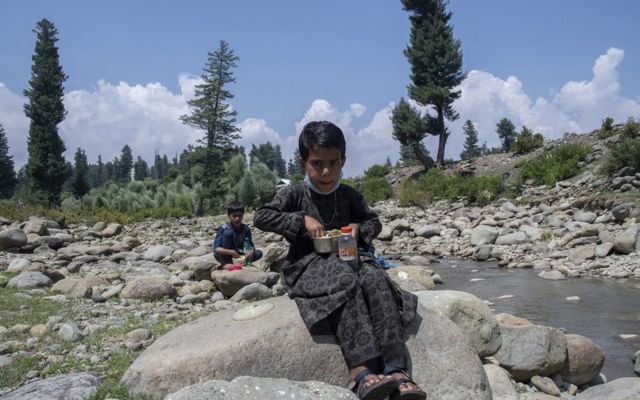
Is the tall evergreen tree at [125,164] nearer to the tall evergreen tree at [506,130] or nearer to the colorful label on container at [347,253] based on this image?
the tall evergreen tree at [506,130]

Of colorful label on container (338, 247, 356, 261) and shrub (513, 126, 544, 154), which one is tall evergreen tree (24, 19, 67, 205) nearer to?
shrub (513, 126, 544, 154)

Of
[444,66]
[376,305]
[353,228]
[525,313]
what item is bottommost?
[525,313]

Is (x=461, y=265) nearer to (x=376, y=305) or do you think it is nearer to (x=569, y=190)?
(x=569, y=190)

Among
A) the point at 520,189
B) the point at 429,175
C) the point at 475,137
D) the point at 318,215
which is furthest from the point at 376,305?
the point at 475,137

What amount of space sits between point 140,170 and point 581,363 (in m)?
116

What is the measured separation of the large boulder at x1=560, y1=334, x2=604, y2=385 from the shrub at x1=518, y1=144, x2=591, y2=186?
1600cm

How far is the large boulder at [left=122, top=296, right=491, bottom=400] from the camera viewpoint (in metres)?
3.01

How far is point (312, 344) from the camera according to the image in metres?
3.08

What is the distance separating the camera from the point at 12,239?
12.4m

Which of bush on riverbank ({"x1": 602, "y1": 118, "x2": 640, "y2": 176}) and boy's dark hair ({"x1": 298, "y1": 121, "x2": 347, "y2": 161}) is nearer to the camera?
boy's dark hair ({"x1": 298, "y1": 121, "x2": 347, "y2": 161})

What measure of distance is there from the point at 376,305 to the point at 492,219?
13.6m

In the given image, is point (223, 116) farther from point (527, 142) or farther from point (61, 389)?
point (61, 389)

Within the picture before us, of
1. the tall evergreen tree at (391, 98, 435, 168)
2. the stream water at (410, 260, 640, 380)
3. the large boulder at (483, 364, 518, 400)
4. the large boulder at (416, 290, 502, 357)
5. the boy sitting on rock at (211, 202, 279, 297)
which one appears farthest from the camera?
the tall evergreen tree at (391, 98, 435, 168)

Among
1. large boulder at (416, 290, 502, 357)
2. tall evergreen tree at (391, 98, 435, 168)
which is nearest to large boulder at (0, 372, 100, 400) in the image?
large boulder at (416, 290, 502, 357)
